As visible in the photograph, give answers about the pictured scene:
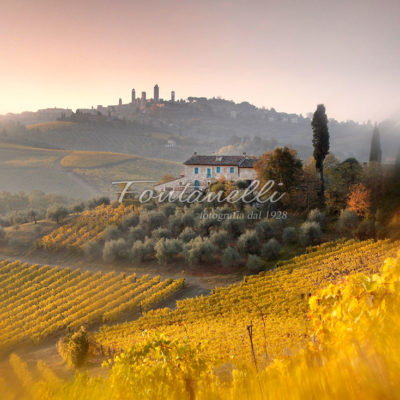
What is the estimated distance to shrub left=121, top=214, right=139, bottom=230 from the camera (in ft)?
127

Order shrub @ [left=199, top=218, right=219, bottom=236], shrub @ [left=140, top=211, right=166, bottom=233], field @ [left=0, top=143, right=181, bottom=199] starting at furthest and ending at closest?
field @ [left=0, top=143, right=181, bottom=199]
shrub @ [left=140, top=211, right=166, bottom=233]
shrub @ [left=199, top=218, right=219, bottom=236]

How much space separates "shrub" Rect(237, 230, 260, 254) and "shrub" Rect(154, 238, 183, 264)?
5481mm

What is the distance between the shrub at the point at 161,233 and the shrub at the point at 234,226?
5805 millimetres

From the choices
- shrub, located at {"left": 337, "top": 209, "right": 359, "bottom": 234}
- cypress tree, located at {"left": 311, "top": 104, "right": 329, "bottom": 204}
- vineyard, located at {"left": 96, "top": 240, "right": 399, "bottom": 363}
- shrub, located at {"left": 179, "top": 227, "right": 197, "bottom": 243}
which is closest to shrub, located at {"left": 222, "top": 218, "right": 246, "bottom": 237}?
shrub, located at {"left": 179, "top": 227, "right": 197, "bottom": 243}

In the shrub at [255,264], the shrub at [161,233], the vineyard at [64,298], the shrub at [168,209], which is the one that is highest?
the shrub at [168,209]

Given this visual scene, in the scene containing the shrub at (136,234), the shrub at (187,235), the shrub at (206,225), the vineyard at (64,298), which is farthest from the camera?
the shrub at (136,234)

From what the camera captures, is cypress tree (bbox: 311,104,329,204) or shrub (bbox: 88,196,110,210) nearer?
cypress tree (bbox: 311,104,329,204)

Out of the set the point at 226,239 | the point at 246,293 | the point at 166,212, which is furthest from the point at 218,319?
the point at 166,212

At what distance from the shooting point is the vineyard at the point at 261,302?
1508 cm

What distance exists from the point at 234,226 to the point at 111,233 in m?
13.3

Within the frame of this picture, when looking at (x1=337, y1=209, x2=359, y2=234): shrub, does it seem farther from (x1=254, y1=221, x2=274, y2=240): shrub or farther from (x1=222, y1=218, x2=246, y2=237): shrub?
(x1=222, y1=218, x2=246, y2=237): shrub

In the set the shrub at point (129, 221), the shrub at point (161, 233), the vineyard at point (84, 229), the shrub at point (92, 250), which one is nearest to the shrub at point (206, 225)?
the shrub at point (161, 233)

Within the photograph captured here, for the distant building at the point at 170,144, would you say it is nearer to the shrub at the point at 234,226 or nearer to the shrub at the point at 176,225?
the shrub at the point at 176,225

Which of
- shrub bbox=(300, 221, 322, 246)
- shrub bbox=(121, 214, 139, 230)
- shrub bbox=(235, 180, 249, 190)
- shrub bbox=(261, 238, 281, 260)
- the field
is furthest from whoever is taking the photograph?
the field
